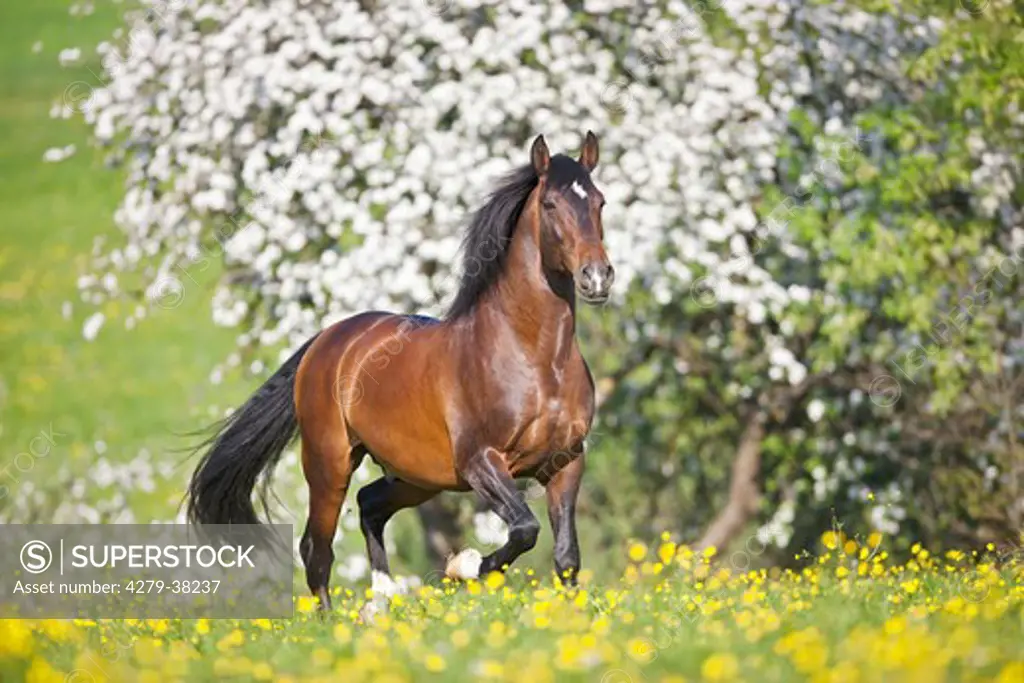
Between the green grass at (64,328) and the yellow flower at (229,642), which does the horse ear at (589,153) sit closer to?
the yellow flower at (229,642)

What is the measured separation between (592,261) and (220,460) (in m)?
3.32

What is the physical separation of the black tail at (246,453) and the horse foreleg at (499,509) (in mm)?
1987

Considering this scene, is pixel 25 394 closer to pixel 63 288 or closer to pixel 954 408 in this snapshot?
pixel 63 288

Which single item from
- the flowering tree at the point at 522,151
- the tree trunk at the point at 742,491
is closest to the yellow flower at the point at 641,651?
the flowering tree at the point at 522,151

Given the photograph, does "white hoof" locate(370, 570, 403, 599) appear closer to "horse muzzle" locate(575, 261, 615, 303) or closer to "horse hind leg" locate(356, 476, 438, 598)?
"horse hind leg" locate(356, 476, 438, 598)

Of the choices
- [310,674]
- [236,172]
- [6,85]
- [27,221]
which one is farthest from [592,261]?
[6,85]

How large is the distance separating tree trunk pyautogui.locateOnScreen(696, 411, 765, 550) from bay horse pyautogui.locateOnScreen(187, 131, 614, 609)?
6.09m

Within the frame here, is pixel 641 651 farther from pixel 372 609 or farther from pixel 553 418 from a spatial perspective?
pixel 372 609

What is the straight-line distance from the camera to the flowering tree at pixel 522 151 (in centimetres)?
1203

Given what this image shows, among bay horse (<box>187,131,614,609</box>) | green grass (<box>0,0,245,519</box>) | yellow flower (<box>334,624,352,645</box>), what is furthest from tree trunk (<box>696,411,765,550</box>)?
yellow flower (<box>334,624,352,645</box>)

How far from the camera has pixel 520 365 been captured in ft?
25.0

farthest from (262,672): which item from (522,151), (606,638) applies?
(522,151)

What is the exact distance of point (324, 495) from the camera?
29.5 ft

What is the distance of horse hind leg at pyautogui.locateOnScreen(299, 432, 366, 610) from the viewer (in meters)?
8.90
